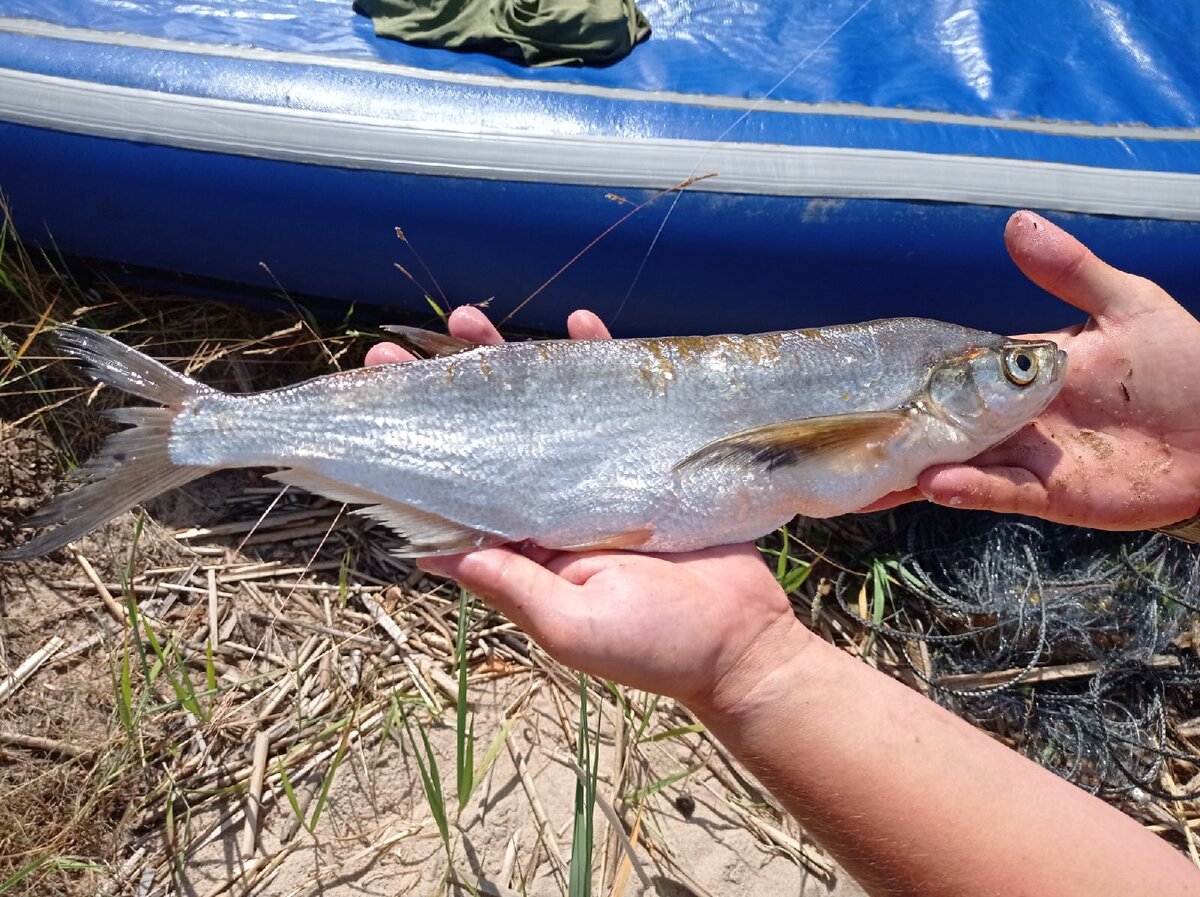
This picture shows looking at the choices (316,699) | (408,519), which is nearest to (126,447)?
(408,519)

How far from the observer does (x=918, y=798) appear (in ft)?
7.20

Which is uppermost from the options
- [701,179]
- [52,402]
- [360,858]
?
[701,179]

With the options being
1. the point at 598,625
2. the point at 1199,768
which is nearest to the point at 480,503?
the point at 598,625

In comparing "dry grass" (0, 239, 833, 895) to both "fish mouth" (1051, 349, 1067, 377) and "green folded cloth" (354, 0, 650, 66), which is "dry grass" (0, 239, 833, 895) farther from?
"fish mouth" (1051, 349, 1067, 377)

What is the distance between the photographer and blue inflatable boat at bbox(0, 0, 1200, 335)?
3.41 meters

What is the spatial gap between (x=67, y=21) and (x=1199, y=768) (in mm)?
6404

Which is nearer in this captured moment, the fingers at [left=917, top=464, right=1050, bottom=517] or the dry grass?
the fingers at [left=917, top=464, right=1050, bottom=517]

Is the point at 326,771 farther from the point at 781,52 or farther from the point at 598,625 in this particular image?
the point at 781,52

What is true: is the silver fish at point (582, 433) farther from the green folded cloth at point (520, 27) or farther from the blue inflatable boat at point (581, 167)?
the green folded cloth at point (520, 27)

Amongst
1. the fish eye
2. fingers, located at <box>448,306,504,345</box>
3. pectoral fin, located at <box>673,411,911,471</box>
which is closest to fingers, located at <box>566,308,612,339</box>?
fingers, located at <box>448,306,504,345</box>

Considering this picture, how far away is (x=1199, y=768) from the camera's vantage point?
161 inches

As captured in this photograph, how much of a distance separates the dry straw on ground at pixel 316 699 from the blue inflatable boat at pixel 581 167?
730 millimetres

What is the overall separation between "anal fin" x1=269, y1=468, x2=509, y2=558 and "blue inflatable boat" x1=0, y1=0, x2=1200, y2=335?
Result: 131 centimetres

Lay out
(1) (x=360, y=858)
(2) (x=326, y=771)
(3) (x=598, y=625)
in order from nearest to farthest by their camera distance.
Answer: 1. (3) (x=598, y=625)
2. (1) (x=360, y=858)
3. (2) (x=326, y=771)
